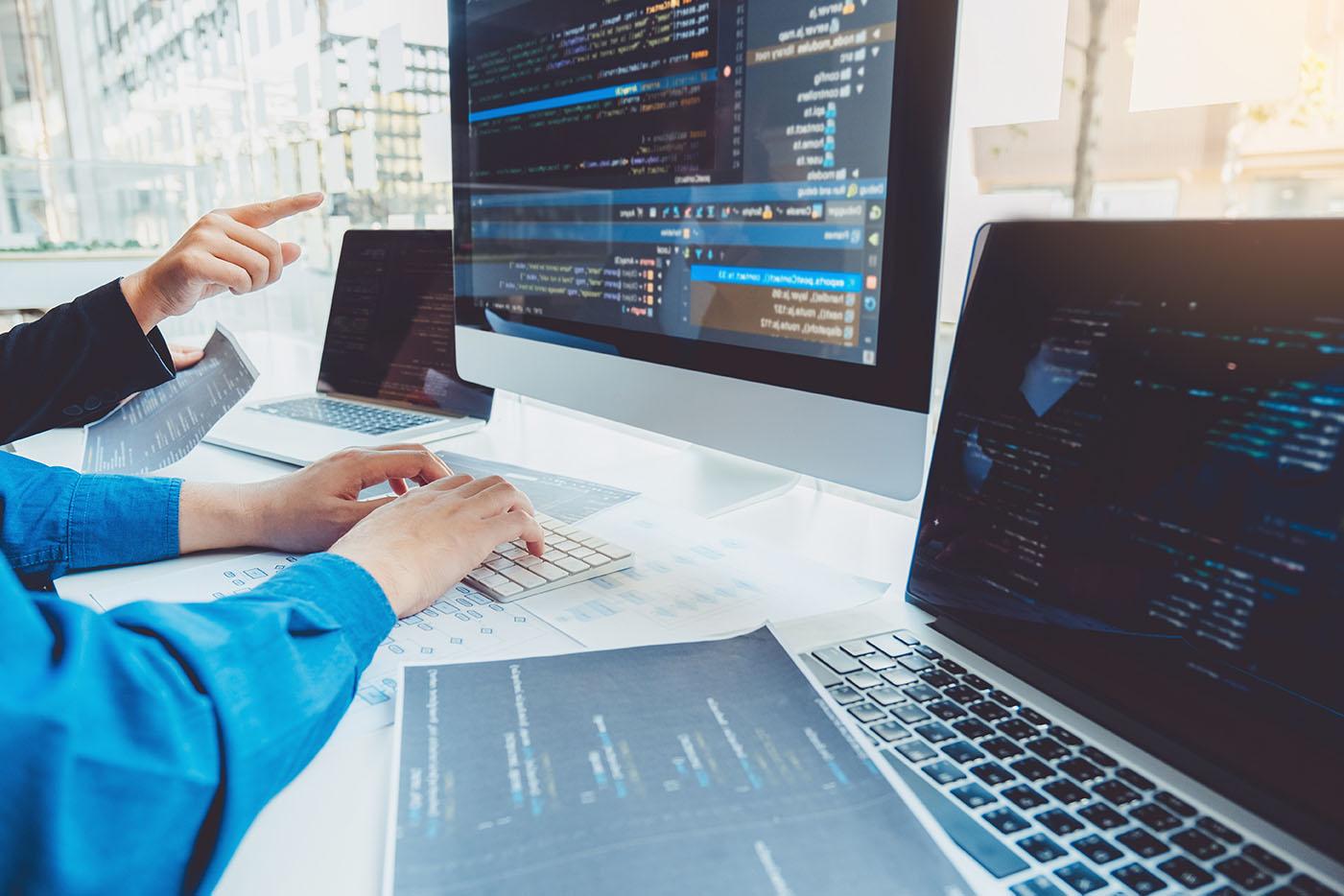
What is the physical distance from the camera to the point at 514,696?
47cm

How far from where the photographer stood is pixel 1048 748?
43 cm

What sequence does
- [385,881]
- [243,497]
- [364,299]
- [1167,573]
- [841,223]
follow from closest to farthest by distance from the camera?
[385,881] → [1167,573] → [841,223] → [243,497] → [364,299]

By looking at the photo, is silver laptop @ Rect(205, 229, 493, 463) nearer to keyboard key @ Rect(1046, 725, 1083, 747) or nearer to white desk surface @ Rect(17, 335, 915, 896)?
white desk surface @ Rect(17, 335, 915, 896)

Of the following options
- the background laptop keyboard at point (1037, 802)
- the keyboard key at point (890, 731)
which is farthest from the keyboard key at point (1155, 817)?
the keyboard key at point (890, 731)

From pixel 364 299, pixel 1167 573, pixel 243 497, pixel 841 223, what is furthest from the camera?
pixel 364 299

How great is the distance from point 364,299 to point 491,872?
1188 mm

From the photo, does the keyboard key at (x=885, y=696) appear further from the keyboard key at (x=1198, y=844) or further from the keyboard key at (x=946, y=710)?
the keyboard key at (x=1198, y=844)

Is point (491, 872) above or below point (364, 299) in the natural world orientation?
below

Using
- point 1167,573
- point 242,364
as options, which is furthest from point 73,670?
point 242,364

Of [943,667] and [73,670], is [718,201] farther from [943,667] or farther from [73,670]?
[73,670]

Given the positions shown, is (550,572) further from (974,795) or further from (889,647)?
(974,795)

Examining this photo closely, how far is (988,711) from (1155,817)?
0.32 feet

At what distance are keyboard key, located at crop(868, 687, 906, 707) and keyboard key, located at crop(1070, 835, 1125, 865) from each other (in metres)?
0.13

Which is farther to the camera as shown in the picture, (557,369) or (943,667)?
(557,369)
